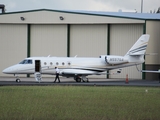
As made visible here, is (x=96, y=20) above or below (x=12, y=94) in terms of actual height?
above

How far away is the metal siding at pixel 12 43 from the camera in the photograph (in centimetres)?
5588

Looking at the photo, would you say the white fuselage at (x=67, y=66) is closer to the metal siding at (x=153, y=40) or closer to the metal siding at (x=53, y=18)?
the metal siding at (x=153, y=40)

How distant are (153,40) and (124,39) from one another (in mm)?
3203

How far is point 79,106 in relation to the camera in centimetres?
2322

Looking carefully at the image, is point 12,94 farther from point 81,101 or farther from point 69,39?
point 69,39

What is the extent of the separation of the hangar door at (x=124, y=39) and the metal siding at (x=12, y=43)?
400 inches

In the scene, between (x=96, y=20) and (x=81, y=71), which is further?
(x=96, y=20)

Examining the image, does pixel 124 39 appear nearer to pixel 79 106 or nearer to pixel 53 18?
pixel 53 18

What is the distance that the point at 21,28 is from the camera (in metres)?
55.8

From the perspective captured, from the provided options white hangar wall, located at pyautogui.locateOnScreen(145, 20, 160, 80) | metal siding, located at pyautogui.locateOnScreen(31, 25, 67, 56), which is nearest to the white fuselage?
white hangar wall, located at pyautogui.locateOnScreen(145, 20, 160, 80)

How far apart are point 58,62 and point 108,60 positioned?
4.86 m

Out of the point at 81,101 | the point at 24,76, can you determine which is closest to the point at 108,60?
the point at 24,76

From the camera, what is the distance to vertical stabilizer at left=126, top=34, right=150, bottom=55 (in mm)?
48125

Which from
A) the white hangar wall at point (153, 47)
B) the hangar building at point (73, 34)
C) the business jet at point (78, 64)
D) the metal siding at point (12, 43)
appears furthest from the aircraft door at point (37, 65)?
the white hangar wall at point (153, 47)
